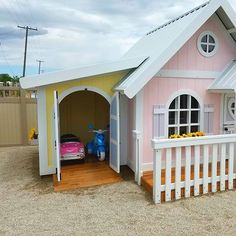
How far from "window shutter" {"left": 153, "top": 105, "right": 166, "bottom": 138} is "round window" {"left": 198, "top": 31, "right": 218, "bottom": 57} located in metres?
1.76

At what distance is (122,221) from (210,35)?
15.9ft

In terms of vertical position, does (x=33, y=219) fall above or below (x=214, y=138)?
below

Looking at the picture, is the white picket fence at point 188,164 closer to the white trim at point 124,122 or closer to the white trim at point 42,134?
the white trim at point 124,122

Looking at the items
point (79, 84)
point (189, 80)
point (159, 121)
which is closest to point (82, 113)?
Result: point (79, 84)

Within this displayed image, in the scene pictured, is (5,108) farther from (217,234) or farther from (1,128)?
(217,234)

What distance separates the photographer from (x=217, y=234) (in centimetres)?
326

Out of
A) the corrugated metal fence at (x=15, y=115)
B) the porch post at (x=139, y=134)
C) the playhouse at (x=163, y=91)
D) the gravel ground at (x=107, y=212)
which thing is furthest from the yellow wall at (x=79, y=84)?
the corrugated metal fence at (x=15, y=115)

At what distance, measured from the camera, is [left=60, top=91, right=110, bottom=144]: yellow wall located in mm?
8586

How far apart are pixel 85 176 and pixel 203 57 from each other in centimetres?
422

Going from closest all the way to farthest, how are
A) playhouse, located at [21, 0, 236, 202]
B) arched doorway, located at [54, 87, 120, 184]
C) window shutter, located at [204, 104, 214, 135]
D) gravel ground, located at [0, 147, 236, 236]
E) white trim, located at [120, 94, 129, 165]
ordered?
1. gravel ground, located at [0, 147, 236, 236]
2. playhouse, located at [21, 0, 236, 202]
3. window shutter, located at [204, 104, 214, 135]
4. white trim, located at [120, 94, 129, 165]
5. arched doorway, located at [54, 87, 120, 184]

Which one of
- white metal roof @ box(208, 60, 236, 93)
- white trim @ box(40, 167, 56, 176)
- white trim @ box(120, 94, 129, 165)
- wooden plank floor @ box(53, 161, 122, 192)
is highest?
white metal roof @ box(208, 60, 236, 93)

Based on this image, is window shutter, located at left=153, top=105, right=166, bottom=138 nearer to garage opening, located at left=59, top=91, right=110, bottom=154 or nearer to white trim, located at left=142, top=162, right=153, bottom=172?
white trim, located at left=142, top=162, right=153, bottom=172

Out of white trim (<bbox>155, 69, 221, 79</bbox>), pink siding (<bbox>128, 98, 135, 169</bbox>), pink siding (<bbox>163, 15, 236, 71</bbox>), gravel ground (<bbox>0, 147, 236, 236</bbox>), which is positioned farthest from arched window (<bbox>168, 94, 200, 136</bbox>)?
gravel ground (<bbox>0, 147, 236, 236</bbox>)

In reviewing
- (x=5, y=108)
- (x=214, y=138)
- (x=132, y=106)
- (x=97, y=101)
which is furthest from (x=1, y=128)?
(x=214, y=138)
